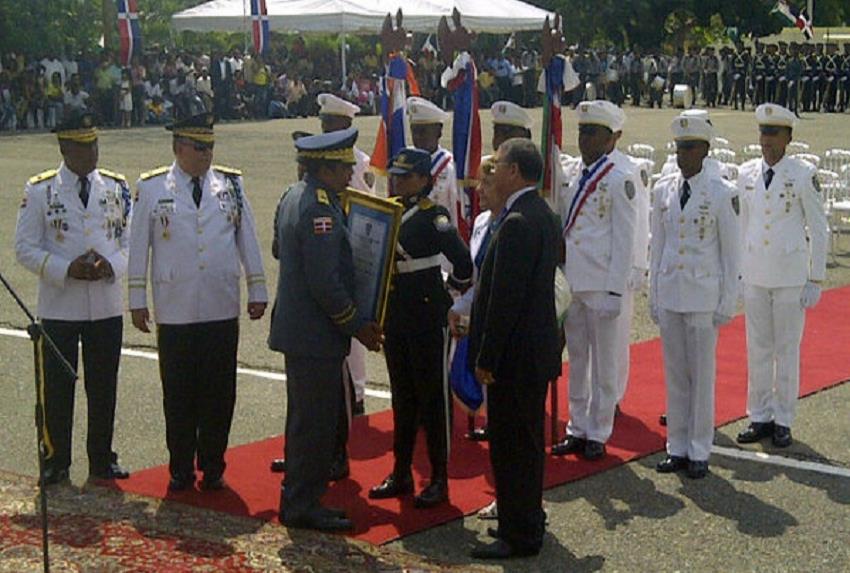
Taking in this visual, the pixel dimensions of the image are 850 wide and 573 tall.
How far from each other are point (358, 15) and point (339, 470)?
74.4ft

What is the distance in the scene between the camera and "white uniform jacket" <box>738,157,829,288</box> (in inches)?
330

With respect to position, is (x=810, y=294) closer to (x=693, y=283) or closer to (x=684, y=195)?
(x=693, y=283)

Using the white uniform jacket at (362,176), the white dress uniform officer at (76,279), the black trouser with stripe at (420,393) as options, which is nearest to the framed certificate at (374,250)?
the black trouser with stripe at (420,393)

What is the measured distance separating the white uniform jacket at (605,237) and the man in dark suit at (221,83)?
30.6m

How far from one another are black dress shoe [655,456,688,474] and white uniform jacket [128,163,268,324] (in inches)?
95.0

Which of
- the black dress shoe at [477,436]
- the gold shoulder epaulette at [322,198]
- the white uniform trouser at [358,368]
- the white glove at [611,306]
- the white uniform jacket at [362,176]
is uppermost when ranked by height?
the gold shoulder epaulette at [322,198]

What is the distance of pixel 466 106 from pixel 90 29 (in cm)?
3241

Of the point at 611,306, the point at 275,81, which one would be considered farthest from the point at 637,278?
the point at 275,81

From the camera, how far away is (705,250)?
25.8 ft

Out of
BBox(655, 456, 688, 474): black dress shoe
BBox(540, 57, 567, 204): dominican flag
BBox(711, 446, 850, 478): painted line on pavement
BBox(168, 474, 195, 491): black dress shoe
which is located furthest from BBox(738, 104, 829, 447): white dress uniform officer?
BBox(168, 474, 195, 491): black dress shoe

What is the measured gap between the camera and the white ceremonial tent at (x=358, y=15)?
96.7ft

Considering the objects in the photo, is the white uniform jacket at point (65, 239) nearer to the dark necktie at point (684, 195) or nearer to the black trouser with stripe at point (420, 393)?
the black trouser with stripe at point (420, 393)

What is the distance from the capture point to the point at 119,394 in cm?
973

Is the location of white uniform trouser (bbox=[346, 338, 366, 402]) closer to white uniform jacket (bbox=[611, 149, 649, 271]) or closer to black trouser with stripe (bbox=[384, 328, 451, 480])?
black trouser with stripe (bbox=[384, 328, 451, 480])
